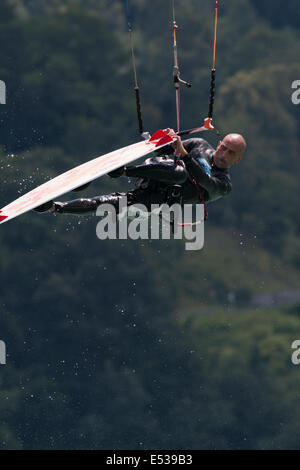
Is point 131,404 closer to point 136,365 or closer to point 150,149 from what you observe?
point 136,365

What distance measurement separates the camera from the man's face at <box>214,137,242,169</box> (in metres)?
12.2

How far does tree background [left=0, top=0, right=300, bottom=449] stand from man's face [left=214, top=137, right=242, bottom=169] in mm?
24881

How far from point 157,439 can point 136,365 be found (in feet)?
7.68

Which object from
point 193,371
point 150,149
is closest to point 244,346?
point 193,371

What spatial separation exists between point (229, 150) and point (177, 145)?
0.61 m

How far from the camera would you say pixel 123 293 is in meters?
42.6

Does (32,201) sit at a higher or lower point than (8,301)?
lower

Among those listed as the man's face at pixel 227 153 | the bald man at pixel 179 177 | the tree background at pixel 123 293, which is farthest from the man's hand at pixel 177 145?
the tree background at pixel 123 293

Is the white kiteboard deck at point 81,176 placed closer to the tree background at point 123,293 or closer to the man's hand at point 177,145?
the man's hand at point 177,145

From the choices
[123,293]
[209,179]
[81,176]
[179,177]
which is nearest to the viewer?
[81,176]

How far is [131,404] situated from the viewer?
40594 mm

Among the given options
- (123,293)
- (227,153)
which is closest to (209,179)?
(227,153)

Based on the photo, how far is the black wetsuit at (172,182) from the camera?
11922mm

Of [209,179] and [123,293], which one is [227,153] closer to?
[209,179]
